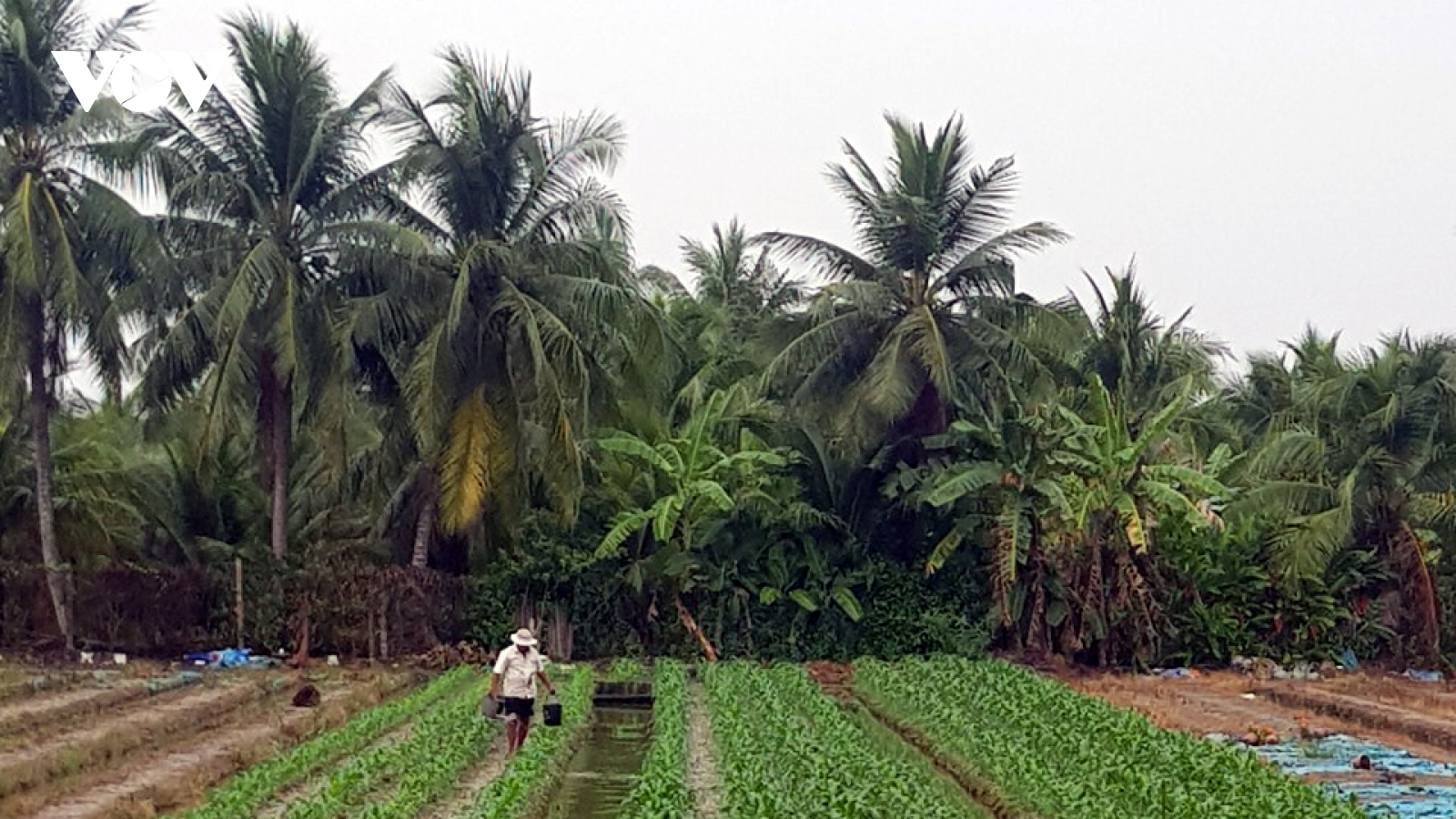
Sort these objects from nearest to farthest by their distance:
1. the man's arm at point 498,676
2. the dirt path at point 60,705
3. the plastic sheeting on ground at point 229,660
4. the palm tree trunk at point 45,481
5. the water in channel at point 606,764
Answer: the water in channel at point 606,764 → the man's arm at point 498,676 → the dirt path at point 60,705 → the plastic sheeting on ground at point 229,660 → the palm tree trunk at point 45,481

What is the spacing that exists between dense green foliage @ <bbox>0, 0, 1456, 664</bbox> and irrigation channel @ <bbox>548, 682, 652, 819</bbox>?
3.92m

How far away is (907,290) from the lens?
81.0ft

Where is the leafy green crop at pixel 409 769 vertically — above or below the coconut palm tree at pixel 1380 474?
below

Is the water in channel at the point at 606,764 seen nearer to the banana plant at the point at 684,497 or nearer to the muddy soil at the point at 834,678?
the muddy soil at the point at 834,678

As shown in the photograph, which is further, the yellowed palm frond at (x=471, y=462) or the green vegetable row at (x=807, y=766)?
the yellowed palm frond at (x=471, y=462)

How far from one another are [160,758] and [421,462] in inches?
441

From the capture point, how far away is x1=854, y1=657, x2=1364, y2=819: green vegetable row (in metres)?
10.2

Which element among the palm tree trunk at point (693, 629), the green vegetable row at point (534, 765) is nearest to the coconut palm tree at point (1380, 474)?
the palm tree trunk at point (693, 629)

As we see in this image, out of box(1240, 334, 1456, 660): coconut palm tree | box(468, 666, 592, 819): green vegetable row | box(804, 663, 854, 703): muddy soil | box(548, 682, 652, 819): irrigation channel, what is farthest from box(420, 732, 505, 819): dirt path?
box(1240, 334, 1456, 660): coconut palm tree

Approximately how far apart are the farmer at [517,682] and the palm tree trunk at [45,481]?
11344mm

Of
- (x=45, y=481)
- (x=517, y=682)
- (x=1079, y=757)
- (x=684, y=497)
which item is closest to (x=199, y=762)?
(x=517, y=682)

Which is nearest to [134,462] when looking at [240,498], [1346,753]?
[240,498]

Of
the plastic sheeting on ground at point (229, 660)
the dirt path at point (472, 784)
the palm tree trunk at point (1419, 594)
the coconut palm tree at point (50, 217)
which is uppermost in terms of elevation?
the coconut palm tree at point (50, 217)

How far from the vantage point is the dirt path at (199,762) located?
37.7ft
